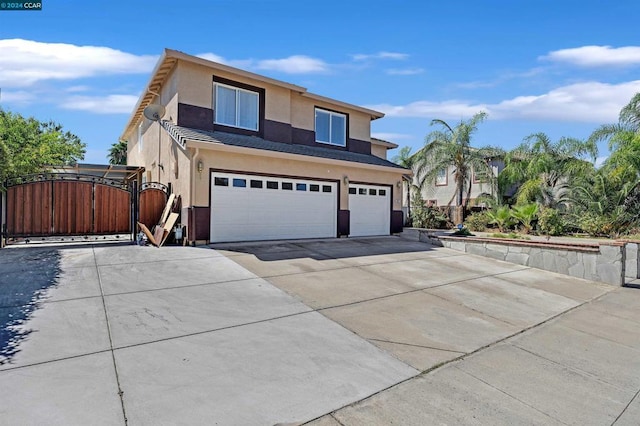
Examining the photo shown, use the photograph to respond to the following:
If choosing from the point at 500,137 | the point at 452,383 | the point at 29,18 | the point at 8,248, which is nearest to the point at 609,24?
the point at 500,137

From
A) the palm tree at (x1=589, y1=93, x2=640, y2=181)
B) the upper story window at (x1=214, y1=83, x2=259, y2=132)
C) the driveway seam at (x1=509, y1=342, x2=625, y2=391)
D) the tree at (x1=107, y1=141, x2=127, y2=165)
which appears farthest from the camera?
the tree at (x1=107, y1=141, x2=127, y2=165)

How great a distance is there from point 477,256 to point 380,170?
601 cm

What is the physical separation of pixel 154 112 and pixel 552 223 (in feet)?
64.3

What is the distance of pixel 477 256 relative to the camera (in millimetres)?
12266

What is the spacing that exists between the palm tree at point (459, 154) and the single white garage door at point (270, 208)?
1077cm

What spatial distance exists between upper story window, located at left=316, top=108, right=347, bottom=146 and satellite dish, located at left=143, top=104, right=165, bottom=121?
662cm

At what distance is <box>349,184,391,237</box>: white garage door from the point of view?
15.9 m

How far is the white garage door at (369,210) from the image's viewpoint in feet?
52.2

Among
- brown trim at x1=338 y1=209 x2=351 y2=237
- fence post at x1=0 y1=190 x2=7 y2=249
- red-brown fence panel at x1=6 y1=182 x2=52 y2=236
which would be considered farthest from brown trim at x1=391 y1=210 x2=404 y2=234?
fence post at x1=0 y1=190 x2=7 y2=249

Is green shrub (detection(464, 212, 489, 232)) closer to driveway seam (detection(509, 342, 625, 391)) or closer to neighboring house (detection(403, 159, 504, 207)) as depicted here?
neighboring house (detection(403, 159, 504, 207))

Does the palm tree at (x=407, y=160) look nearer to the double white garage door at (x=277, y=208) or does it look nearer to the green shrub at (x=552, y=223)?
the green shrub at (x=552, y=223)

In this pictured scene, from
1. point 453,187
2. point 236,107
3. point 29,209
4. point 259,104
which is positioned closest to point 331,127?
point 259,104

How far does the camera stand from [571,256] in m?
10.3

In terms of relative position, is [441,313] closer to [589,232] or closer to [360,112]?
[360,112]
